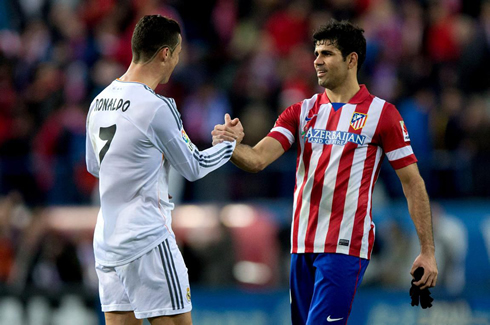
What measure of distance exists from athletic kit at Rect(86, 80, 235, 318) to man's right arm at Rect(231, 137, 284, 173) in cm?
74

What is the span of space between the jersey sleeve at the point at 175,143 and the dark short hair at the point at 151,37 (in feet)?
1.08

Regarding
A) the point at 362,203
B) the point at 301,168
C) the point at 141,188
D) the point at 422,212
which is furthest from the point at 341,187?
the point at 141,188

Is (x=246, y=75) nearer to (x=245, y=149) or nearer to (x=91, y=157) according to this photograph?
(x=245, y=149)

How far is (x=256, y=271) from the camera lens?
1081 cm

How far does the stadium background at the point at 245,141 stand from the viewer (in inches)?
394

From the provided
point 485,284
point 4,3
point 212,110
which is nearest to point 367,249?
point 485,284

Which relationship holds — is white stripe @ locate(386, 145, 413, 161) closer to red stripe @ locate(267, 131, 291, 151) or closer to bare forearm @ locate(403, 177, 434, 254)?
bare forearm @ locate(403, 177, 434, 254)

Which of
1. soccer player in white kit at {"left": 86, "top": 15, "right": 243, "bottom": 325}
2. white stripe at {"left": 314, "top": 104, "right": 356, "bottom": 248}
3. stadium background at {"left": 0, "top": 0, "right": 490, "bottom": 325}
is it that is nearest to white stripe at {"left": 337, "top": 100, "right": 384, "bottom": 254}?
white stripe at {"left": 314, "top": 104, "right": 356, "bottom": 248}

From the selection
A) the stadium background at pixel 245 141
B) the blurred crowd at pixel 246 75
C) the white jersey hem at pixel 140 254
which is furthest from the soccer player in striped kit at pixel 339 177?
the blurred crowd at pixel 246 75

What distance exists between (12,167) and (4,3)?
556cm

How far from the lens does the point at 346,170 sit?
5699mm

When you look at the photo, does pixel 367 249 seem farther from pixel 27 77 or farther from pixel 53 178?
pixel 27 77

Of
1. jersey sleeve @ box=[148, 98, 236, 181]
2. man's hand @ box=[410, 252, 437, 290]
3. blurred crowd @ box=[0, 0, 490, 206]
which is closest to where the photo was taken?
jersey sleeve @ box=[148, 98, 236, 181]

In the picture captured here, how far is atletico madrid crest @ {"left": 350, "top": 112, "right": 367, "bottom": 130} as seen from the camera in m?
5.71
